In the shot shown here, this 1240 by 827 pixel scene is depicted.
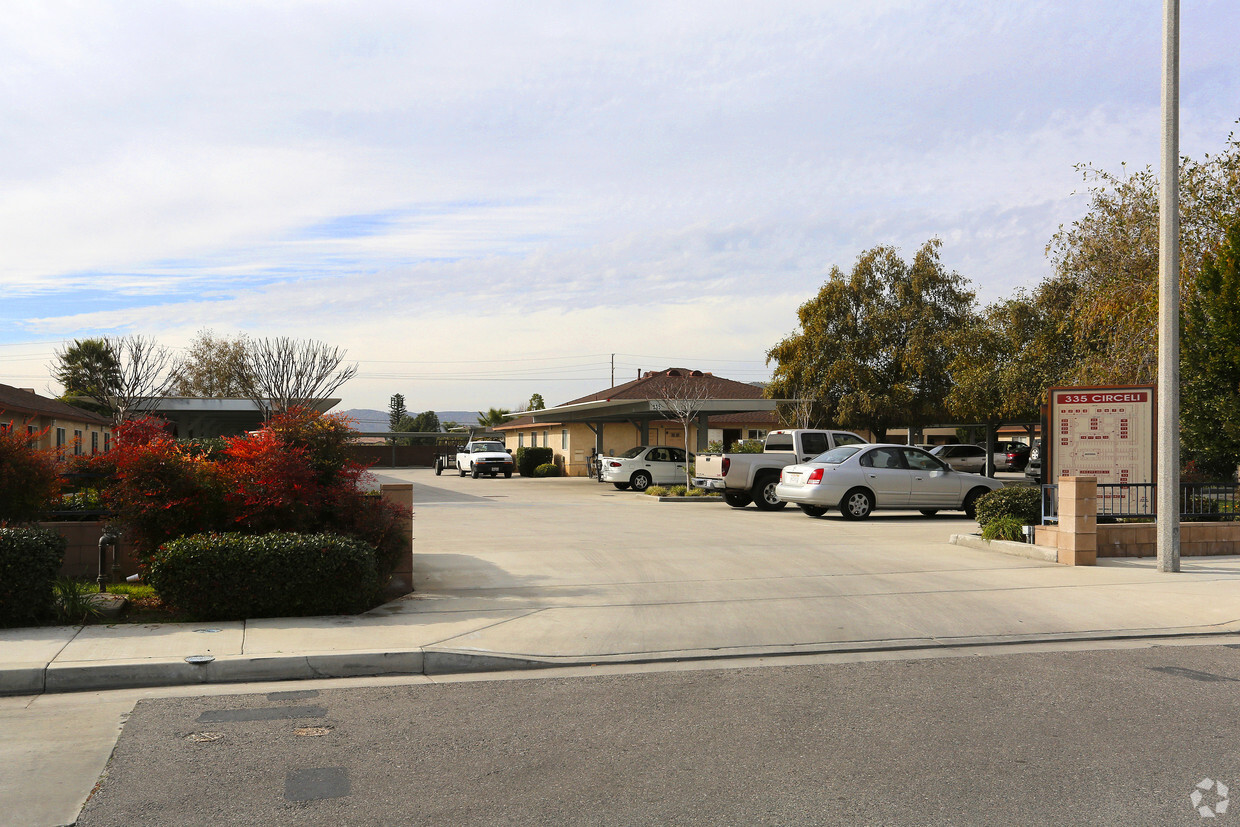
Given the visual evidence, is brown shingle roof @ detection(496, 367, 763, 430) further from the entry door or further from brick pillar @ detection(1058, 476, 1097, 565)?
brick pillar @ detection(1058, 476, 1097, 565)

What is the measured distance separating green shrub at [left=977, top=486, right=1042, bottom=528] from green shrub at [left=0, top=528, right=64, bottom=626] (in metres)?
11.9

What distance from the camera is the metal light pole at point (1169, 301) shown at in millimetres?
11766

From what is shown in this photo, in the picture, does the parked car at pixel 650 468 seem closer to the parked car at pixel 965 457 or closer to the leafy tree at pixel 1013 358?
the leafy tree at pixel 1013 358

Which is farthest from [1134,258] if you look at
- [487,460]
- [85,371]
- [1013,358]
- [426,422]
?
[426,422]

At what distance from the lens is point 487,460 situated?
45906mm

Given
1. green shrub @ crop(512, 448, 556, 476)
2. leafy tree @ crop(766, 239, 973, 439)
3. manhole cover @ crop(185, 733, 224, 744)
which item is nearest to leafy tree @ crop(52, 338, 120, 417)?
green shrub @ crop(512, 448, 556, 476)

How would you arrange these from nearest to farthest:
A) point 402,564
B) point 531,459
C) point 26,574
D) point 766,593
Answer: point 26,574 → point 402,564 → point 766,593 → point 531,459

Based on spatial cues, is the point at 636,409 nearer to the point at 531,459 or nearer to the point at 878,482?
the point at 531,459

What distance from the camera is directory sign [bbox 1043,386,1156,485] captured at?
13922mm

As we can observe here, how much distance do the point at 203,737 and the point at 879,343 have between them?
34422 mm

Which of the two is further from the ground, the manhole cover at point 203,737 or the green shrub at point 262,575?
the green shrub at point 262,575

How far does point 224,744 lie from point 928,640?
5.66 meters

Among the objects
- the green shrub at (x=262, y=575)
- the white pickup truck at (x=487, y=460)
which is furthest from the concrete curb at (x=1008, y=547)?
the white pickup truck at (x=487, y=460)

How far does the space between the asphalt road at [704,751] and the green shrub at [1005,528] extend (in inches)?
256
